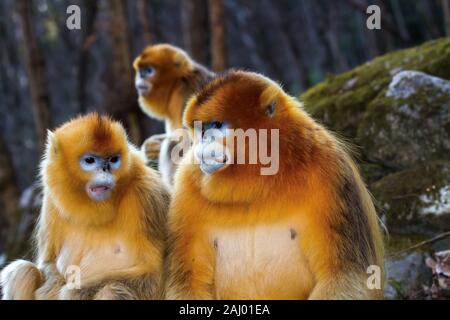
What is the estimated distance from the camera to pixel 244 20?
24.6 metres

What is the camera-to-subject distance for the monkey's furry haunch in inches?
148

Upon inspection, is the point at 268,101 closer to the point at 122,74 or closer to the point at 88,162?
the point at 88,162

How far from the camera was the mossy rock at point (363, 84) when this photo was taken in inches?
245

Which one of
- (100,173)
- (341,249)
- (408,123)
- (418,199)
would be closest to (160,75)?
(408,123)

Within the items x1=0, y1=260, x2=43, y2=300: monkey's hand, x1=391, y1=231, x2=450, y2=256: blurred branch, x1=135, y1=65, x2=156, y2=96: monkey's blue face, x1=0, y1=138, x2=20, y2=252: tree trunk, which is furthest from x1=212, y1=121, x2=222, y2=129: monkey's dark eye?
x1=0, y1=138, x2=20, y2=252: tree trunk

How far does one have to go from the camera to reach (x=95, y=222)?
12.6ft

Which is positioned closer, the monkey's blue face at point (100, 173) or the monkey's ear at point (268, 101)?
the monkey's ear at point (268, 101)

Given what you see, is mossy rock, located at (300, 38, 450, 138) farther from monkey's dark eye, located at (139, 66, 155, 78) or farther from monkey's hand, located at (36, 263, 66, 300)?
monkey's hand, located at (36, 263, 66, 300)

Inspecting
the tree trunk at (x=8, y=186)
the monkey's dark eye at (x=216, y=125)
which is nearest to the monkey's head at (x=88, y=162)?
the monkey's dark eye at (x=216, y=125)

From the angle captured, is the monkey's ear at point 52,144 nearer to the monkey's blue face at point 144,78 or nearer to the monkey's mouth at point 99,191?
the monkey's mouth at point 99,191

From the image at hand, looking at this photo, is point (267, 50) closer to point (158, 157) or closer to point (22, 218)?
point (22, 218)

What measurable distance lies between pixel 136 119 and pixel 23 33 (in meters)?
2.17

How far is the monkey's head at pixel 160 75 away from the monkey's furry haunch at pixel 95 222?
4.07 meters

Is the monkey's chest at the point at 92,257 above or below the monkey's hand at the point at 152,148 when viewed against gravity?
below
